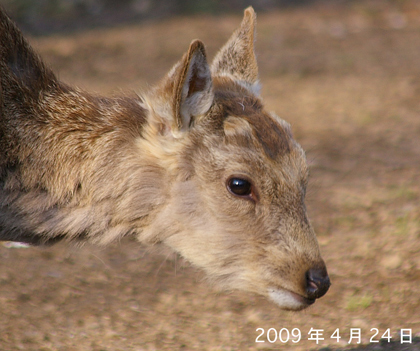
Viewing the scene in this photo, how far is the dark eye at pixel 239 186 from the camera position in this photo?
3.82m

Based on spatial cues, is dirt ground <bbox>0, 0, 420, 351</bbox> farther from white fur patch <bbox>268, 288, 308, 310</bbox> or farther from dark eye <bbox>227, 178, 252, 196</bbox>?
dark eye <bbox>227, 178, 252, 196</bbox>

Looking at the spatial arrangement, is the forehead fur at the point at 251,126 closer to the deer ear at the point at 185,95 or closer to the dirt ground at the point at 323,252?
the deer ear at the point at 185,95

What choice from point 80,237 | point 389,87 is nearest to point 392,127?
point 389,87

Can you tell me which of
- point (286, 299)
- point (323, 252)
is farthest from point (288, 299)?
point (323, 252)

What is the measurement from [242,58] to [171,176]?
4.35 ft

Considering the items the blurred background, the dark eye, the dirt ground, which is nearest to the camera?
the dark eye

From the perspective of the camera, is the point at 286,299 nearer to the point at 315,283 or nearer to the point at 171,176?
the point at 315,283

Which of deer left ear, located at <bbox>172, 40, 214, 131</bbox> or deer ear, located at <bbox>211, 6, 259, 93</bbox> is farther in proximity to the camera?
deer ear, located at <bbox>211, 6, 259, 93</bbox>

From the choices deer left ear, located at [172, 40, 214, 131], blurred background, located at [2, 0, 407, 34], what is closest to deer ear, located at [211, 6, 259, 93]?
deer left ear, located at [172, 40, 214, 131]

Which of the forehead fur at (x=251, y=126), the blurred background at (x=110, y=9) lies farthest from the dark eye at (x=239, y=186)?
the blurred background at (x=110, y=9)

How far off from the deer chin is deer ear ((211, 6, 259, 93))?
161 cm

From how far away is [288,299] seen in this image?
3.75 metres

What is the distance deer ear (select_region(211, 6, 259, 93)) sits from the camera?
4.71m

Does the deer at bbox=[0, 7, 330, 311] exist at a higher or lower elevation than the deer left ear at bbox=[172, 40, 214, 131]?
lower
